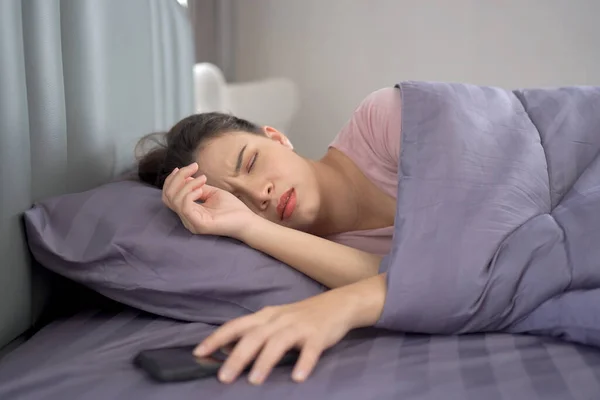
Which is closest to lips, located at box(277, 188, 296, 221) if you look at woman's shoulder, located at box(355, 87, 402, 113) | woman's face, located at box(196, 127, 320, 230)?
woman's face, located at box(196, 127, 320, 230)

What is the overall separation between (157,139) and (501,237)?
807 millimetres

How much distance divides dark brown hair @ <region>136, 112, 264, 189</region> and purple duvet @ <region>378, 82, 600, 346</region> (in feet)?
1.31

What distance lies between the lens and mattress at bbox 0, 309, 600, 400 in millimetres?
→ 597

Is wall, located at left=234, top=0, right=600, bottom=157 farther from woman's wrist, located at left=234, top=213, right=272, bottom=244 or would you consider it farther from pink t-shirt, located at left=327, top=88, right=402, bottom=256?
woman's wrist, located at left=234, top=213, right=272, bottom=244

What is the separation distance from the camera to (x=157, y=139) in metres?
1.28

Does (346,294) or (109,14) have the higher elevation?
(109,14)

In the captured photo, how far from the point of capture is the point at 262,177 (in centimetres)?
106

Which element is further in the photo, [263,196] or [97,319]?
[263,196]

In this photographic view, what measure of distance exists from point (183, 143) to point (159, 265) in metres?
0.35

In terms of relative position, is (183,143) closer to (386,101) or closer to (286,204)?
(286,204)

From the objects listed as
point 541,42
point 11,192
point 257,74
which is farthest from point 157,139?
point 541,42

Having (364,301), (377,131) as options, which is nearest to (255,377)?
(364,301)

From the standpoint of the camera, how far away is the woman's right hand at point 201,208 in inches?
34.3

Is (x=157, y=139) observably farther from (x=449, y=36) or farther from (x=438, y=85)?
(x=449, y=36)
